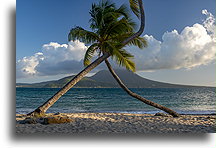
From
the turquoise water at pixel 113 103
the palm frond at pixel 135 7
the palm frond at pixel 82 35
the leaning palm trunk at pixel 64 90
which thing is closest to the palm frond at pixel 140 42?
the palm frond at pixel 135 7

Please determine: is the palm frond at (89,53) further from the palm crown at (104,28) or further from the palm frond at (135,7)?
the palm frond at (135,7)

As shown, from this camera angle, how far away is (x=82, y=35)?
706 cm

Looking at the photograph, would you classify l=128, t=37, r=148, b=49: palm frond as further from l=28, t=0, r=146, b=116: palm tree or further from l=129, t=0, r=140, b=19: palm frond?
l=129, t=0, r=140, b=19: palm frond

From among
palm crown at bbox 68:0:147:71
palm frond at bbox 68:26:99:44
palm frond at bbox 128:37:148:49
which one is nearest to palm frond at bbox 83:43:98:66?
palm crown at bbox 68:0:147:71

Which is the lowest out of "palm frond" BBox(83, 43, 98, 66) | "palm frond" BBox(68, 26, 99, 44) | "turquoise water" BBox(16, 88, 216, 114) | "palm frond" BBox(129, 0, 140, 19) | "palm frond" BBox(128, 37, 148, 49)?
"turquoise water" BBox(16, 88, 216, 114)

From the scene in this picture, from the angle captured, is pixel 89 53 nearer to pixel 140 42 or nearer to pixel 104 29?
pixel 104 29

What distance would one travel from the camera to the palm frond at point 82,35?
22.9 feet

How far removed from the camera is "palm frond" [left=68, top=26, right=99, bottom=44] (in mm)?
6975

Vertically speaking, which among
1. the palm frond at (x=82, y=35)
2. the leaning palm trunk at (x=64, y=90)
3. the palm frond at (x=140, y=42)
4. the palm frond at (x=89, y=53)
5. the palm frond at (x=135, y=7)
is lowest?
the leaning palm trunk at (x=64, y=90)

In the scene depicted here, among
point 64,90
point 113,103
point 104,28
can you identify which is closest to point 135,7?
point 104,28

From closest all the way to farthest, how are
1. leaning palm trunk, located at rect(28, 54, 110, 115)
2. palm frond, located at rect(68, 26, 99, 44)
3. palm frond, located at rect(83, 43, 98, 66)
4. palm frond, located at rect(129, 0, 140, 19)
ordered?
leaning palm trunk, located at rect(28, 54, 110, 115) < palm frond, located at rect(129, 0, 140, 19) < palm frond, located at rect(68, 26, 99, 44) < palm frond, located at rect(83, 43, 98, 66)

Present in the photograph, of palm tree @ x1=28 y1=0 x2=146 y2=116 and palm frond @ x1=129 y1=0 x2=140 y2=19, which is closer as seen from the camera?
palm frond @ x1=129 y1=0 x2=140 y2=19

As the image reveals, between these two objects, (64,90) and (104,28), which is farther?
(104,28)

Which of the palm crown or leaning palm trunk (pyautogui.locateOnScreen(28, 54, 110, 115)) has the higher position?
the palm crown
